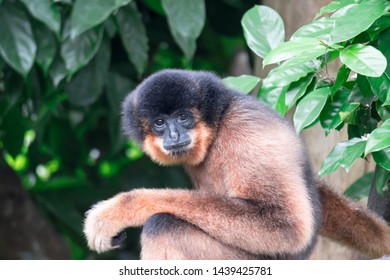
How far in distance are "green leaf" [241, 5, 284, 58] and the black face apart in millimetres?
643

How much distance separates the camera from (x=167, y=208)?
184 inches

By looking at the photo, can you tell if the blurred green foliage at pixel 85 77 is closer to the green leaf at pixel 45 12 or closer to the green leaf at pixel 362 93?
the green leaf at pixel 45 12

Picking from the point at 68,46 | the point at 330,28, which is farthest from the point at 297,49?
the point at 68,46

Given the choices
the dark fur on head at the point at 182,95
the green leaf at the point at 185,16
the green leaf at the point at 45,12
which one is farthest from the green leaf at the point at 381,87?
the green leaf at the point at 45,12

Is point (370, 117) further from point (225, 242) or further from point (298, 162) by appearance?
point (225, 242)

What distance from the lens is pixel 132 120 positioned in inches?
213

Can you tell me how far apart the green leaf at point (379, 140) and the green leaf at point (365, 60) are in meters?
0.30

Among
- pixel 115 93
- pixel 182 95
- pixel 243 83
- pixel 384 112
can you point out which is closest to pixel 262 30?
pixel 243 83

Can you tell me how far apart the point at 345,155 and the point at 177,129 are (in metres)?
1.30

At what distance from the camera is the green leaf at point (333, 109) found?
14.8 ft

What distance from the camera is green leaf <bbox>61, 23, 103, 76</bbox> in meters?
6.51

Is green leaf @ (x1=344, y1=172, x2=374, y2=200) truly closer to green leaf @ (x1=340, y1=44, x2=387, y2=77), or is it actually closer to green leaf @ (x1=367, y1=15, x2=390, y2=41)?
green leaf @ (x1=367, y1=15, x2=390, y2=41)

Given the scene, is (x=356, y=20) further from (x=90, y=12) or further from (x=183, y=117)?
(x=90, y=12)

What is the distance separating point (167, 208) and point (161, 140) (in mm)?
685
